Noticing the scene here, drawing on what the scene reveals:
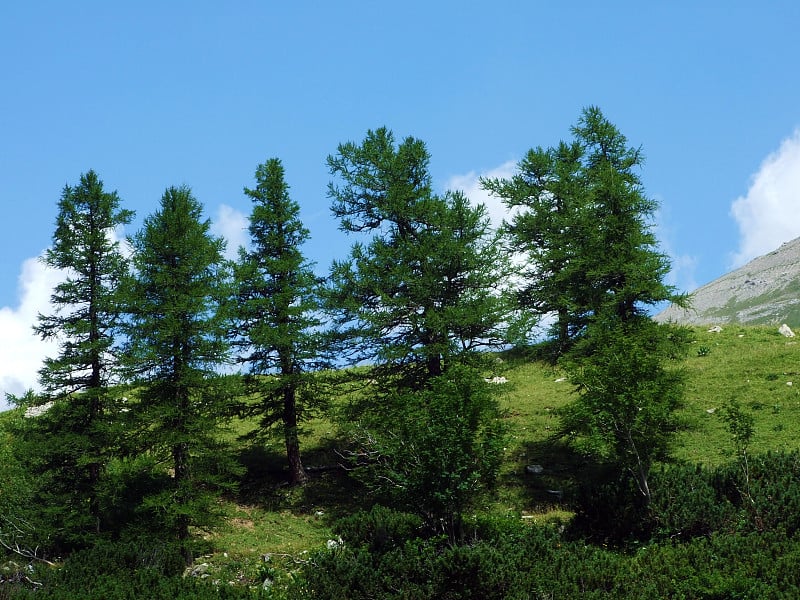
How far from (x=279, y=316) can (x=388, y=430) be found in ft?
27.3

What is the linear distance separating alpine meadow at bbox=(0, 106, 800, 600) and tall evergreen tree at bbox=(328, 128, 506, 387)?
11cm

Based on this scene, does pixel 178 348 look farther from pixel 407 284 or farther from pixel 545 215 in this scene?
pixel 545 215

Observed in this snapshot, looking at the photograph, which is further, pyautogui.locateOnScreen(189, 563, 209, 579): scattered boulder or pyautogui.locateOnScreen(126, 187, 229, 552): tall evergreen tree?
pyautogui.locateOnScreen(126, 187, 229, 552): tall evergreen tree

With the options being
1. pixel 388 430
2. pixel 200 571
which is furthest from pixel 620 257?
pixel 200 571

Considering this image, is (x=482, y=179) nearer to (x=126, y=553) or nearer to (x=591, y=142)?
(x=591, y=142)

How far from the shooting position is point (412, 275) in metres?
28.8

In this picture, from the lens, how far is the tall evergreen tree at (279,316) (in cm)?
3005

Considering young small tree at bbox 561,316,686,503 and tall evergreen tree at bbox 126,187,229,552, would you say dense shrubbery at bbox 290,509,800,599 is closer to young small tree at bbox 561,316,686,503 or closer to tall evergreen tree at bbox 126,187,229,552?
young small tree at bbox 561,316,686,503

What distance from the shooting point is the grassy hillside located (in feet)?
83.7

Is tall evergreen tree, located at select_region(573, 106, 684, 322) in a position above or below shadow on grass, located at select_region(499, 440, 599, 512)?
above

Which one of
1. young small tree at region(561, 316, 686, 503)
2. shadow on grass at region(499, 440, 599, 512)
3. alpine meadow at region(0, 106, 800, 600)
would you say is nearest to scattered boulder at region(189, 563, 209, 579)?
alpine meadow at region(0, 106, 800, 600)

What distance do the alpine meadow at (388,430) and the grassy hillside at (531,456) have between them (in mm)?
158

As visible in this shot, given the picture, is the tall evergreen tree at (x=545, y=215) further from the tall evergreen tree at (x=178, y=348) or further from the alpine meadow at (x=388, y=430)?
the tall evergreen tree at (x=178, y=348)

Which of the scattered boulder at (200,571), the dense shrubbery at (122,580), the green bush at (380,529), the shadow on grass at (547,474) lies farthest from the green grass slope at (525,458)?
the dense shrubbery at (122,580)
